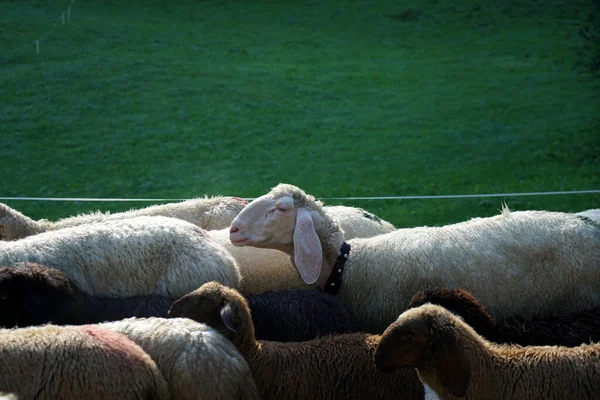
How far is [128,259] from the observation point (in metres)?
5.64

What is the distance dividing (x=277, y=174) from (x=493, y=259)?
551 inches

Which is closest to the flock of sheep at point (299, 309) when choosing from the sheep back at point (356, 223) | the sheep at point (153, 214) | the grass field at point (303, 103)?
the sheep back at point (356, 223)

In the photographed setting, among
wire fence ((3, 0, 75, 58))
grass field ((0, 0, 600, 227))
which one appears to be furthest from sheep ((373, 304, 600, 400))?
wire fence ((3, 0, 75, 58))

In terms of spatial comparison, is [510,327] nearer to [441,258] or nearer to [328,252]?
[441,258]

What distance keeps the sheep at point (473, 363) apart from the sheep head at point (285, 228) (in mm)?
1532

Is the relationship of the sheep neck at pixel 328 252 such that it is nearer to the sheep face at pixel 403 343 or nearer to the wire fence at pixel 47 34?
the sheep face at pixel 403 343

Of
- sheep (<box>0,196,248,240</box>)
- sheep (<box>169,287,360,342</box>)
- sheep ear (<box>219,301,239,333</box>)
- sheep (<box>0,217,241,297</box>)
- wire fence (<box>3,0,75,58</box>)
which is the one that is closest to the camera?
sheep ear (<box>219,301,239,333</box>)

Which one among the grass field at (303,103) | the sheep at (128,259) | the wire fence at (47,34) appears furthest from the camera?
the wire fence at (47,34)

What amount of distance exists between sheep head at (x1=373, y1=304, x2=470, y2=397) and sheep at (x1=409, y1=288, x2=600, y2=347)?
0.61 metres

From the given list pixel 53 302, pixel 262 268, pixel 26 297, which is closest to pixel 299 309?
pixel 262 268

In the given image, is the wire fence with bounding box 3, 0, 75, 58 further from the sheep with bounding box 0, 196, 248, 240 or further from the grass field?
the sheep with bounding box 0, 196, 248, 240

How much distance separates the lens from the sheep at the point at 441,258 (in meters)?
5.77

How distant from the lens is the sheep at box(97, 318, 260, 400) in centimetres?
439

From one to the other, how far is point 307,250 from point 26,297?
6.69ft
